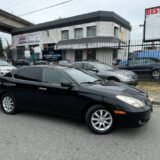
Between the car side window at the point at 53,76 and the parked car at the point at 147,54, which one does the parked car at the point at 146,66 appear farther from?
the car side window at the point at 53,76

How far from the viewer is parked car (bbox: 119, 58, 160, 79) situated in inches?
499

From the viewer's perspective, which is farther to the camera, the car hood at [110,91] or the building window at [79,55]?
the building window at [79,55]

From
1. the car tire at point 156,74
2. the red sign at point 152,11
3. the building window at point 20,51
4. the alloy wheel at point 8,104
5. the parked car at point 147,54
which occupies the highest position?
the red sign at point 152,11

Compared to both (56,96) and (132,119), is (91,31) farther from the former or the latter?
(132,119)

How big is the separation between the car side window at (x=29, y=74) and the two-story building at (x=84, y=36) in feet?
49.1

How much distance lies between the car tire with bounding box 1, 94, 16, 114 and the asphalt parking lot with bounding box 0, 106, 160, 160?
548mm

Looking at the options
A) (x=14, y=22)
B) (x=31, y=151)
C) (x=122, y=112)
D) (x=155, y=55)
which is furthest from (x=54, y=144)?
(x=14, y=22)

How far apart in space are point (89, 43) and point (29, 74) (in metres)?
18.7

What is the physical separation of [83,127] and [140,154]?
1.63 metres

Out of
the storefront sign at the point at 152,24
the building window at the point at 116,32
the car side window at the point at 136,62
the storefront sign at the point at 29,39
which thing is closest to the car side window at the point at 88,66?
the car side window at the point at 136,62

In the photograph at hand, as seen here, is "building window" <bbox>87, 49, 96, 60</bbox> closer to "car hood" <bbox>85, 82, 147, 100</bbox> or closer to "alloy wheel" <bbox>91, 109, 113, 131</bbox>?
"car hood" <bbox>85, 82, 147, 100</bbox>

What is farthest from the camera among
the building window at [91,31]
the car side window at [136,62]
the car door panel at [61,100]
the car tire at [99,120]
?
the building window at [91,31]

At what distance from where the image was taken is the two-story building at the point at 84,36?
2353cm

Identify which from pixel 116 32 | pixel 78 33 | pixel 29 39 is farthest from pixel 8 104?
pixel 29 39
